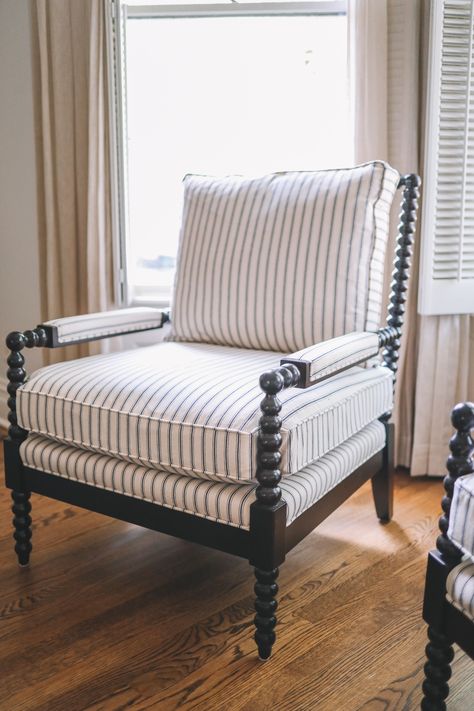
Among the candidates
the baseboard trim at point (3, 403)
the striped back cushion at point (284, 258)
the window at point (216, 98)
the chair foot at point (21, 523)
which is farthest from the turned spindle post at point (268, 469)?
the baseboard trim at point (3, 403)

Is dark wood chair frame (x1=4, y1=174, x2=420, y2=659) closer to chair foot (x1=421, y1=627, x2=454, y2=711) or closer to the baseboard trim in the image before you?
chair foot (x1=421, y1=627, x2=454, y2=711)

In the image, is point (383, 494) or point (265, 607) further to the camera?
point (383, 494)

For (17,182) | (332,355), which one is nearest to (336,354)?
(332,355)

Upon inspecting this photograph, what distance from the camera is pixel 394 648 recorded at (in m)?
1.46

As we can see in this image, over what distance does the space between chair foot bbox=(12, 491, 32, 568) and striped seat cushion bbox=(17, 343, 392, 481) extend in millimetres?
201

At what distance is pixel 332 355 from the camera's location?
1.48 m

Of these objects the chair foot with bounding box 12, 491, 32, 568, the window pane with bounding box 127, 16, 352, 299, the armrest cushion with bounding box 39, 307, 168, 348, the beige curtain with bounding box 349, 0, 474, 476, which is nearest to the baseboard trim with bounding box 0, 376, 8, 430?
the window pane with bounding box 127, 16, 352, 299

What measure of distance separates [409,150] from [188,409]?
1.36 metres

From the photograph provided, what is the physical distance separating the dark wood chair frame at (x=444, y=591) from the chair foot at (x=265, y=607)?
12.8 inches

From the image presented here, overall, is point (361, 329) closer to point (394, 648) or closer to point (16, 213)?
point (394, 648)

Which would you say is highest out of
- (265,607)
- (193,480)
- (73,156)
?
(73,156)

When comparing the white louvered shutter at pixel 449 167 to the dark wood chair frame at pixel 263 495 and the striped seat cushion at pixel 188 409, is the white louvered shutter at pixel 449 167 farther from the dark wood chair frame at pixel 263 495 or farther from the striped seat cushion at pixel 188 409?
the striped seat cushion at pixel 188 409

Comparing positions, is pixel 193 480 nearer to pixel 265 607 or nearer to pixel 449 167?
pixel 265 607

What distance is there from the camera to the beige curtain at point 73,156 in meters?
2.47
